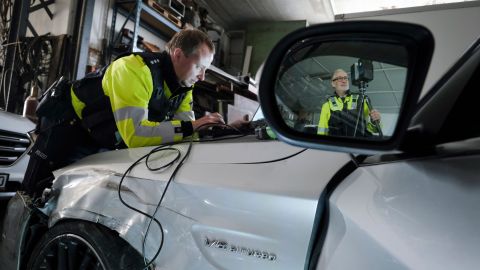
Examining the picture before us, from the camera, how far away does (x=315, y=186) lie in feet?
2.56

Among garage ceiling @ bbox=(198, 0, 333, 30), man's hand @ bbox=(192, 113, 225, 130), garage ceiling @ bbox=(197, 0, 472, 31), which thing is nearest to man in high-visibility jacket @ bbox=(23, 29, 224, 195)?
man's hand @ bbox=(192, 113, 225, 130)

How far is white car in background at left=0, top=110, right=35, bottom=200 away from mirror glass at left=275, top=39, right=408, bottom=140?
2809 millimetres

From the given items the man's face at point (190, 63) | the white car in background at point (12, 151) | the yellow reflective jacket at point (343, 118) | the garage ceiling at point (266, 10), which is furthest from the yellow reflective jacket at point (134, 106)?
the garage ceiling at point (266, 10)

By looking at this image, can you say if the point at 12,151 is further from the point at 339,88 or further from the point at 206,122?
the point at 339,88

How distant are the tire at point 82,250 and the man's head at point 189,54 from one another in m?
1.13

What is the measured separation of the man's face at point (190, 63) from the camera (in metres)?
2.12

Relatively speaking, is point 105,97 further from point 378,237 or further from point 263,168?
point 378,237

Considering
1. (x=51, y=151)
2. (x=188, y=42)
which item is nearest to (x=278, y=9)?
(x=188, y=42)

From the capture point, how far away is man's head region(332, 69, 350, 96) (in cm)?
73

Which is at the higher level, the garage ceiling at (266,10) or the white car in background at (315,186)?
the garage ceiling at (266,10)

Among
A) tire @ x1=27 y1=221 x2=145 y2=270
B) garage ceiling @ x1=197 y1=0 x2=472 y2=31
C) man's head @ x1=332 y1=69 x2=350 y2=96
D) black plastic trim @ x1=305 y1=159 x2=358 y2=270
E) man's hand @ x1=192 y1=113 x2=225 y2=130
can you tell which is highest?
garage ceiling @ x1=197 y1=0 x2=472 y2=31

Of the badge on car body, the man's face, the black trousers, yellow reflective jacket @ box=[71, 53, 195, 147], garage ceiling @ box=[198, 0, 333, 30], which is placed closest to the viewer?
the badge on car body

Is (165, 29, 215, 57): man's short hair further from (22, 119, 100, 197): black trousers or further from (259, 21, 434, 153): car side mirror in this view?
(259, 21, 434, 153): car side mirror

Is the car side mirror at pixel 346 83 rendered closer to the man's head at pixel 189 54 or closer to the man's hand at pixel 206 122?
the man's hand at pixel 206 122
